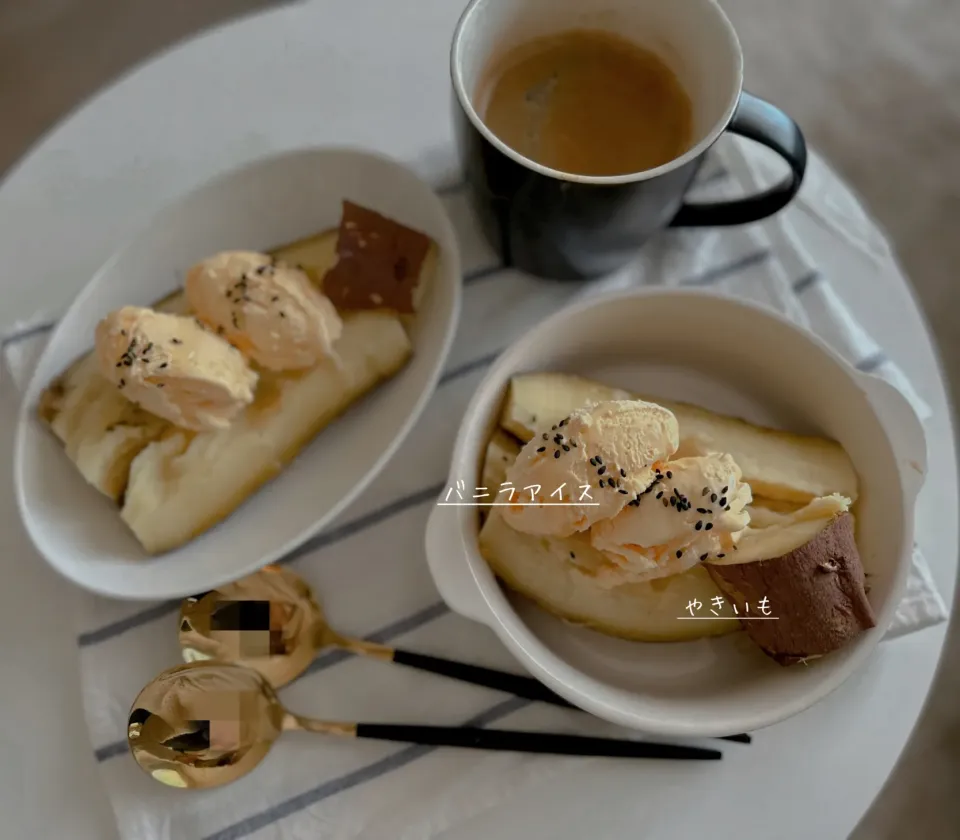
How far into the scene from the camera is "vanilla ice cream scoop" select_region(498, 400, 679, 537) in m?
0.46

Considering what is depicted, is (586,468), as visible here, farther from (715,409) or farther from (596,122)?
(596,122)

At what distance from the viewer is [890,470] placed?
502 mm

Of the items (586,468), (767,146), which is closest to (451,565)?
(586,468)

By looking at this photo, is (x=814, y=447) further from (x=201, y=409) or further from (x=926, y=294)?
(x=926, y=294)

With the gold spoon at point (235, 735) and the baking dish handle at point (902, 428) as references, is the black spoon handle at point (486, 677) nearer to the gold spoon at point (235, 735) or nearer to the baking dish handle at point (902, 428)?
the gold spoon at point (235, 735)

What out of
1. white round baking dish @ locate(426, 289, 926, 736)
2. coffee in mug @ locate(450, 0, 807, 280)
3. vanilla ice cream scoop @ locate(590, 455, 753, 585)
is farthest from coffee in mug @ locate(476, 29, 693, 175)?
vanilla ice cream scoop @ locate(590, 455, 753, 585)

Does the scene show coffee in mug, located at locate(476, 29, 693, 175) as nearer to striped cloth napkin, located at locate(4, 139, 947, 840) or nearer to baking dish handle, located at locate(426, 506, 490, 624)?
striped cloth napkin, located at locate(4, 139, 947, 840)

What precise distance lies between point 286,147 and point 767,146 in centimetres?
38

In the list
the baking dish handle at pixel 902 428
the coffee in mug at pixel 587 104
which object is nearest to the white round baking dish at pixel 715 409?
the baking dish handle at pixel 902 428

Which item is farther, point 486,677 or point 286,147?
point 286,147

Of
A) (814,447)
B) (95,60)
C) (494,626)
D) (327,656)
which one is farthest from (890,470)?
(95,60)

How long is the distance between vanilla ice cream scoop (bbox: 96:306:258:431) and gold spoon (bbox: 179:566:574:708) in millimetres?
116

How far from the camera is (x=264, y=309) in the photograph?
0.55 m

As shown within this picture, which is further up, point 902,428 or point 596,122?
point 596,122
